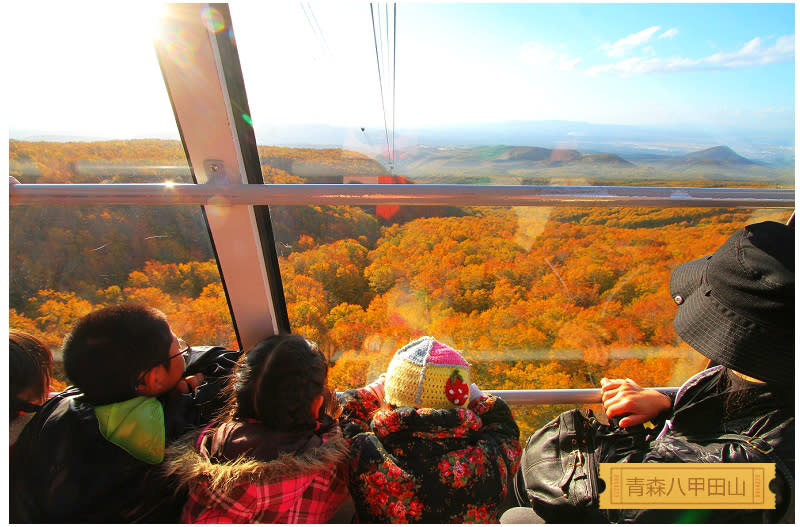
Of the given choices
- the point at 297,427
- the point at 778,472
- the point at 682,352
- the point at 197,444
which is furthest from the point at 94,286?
the point at 682,352

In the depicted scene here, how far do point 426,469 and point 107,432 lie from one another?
33.8 inches

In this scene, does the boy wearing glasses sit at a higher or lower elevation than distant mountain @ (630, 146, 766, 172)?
lower

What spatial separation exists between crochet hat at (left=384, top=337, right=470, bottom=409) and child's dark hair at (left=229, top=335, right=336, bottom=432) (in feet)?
0.78

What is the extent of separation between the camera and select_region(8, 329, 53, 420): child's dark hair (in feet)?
4.29

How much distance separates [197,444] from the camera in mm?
1205

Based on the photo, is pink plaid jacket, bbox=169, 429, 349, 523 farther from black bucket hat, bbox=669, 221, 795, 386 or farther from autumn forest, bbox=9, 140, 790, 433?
black bucket hat, bbox=669, 221, 795, 386

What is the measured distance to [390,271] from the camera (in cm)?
187

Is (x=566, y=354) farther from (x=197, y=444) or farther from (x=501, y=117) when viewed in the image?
(x=197, y=444)

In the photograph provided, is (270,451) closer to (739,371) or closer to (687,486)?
(687,486)

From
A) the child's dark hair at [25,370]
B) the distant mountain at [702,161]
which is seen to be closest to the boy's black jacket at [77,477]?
the child's dark hair at [25,370]

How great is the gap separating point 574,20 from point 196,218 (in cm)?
160

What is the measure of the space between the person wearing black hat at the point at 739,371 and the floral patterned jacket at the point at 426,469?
0.38m

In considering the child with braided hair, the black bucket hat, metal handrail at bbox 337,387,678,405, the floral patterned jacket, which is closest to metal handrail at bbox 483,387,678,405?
metal handrail at bbox 337,387,678,405

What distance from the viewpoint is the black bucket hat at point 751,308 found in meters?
1.13
